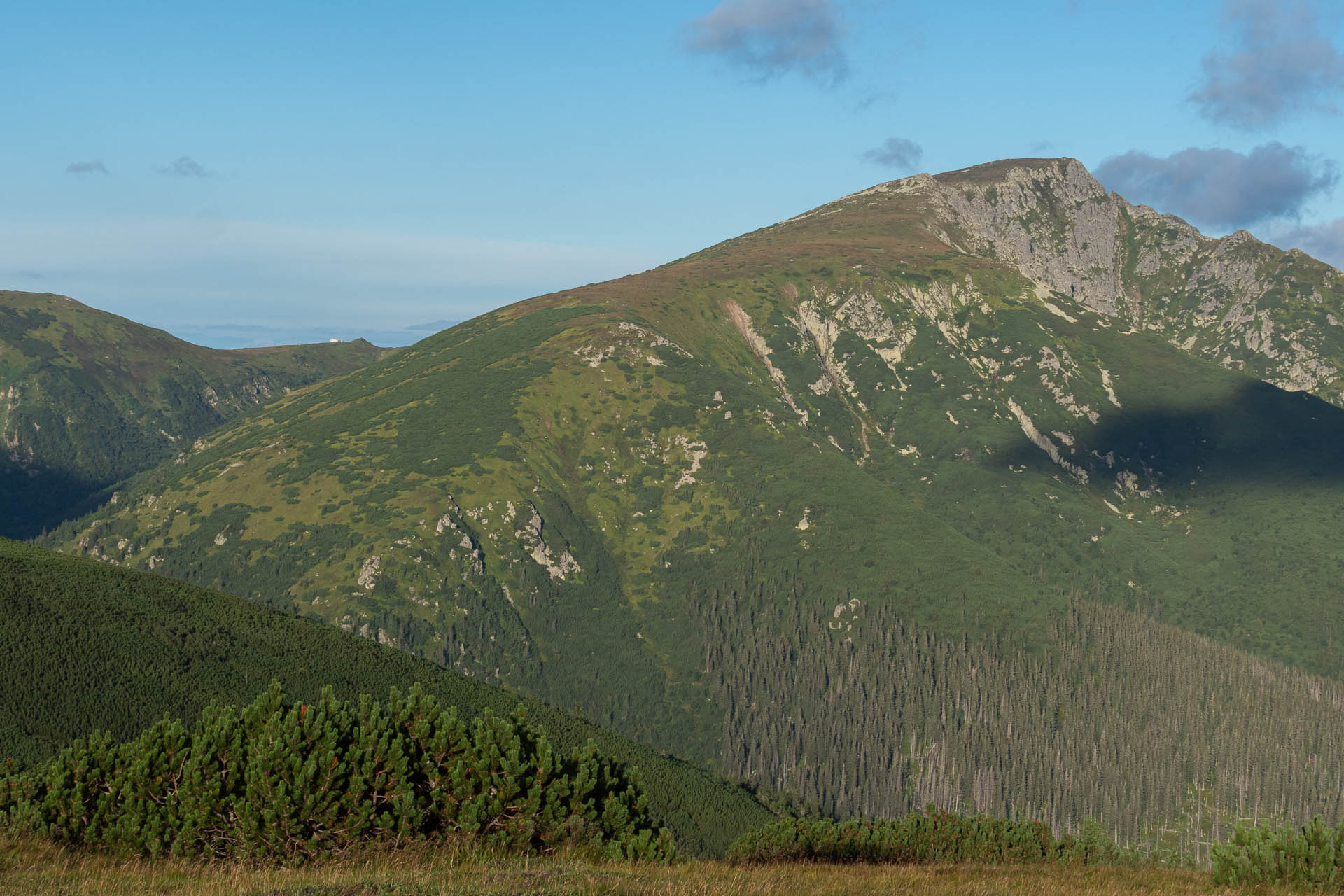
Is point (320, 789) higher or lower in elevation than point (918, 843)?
higher

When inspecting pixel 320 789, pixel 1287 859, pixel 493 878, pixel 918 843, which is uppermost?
pixel 493 878

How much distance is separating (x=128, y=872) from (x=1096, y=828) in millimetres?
73029

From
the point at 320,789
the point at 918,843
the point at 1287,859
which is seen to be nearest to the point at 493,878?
the point at 320,789

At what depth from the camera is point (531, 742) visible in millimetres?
48375

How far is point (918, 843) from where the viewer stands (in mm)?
63781

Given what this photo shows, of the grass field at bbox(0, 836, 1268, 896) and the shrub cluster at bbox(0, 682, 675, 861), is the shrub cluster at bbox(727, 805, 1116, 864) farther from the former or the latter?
the shrub cluster at bbox(0, 682, 675, 861)

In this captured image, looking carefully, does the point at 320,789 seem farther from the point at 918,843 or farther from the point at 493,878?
the point at 918,843

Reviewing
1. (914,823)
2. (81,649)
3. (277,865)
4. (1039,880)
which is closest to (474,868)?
(277,865)

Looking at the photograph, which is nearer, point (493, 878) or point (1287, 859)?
point (493, 878)

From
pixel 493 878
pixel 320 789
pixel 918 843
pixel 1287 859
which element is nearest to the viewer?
pixel 493 878

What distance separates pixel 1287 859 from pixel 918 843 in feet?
75.3

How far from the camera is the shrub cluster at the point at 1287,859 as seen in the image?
1700 inches

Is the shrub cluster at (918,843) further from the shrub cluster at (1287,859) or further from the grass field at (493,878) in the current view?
the shrub cluster at (1287,859)

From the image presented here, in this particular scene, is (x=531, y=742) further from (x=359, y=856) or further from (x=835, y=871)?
(x=835, y=871)
